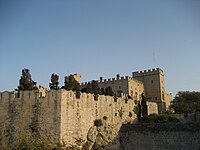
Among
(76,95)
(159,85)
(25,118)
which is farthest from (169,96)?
(25,118)

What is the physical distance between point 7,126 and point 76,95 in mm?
7098

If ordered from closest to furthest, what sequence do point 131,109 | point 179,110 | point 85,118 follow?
point 85,118
point 131,109
point 179,110

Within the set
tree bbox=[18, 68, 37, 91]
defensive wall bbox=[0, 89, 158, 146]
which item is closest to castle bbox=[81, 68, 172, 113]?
tree bbox=[18, 68, 37, 91]

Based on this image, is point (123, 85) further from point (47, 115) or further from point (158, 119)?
point (47, 115)

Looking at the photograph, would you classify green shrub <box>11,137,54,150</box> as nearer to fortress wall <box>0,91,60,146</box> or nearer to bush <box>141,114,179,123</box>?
fortress wall <box>0,91,60,146</box>

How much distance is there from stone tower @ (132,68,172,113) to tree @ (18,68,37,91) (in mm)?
29717

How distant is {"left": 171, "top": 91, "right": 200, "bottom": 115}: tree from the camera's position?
44.9 meters

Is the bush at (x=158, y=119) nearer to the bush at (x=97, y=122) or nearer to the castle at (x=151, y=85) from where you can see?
the bush at (x=97, y=122)

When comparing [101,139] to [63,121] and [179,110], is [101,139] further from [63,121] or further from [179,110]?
[179,110]

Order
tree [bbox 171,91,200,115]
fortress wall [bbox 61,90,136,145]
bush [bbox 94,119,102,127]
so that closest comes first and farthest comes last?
fortress wall [bbox 61,90,136,145] → bush [bbox 94,119,102,127] → tree [bbox 171,91,200,115]

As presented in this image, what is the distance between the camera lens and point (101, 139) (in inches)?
1077

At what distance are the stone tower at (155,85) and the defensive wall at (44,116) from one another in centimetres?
2728

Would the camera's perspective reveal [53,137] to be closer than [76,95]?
Yes

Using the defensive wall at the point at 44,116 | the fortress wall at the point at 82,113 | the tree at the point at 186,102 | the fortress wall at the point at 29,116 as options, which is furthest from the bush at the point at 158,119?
the fortress wall at the point at 29,116
